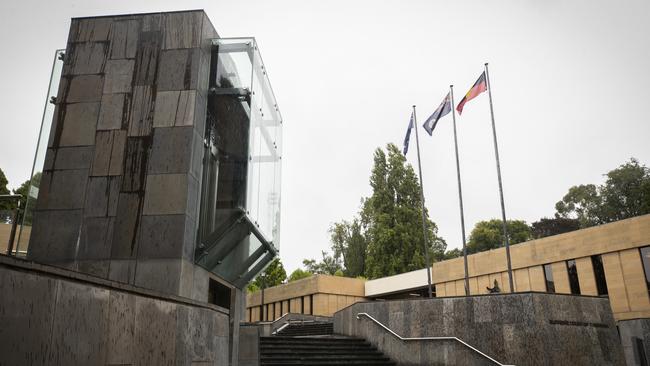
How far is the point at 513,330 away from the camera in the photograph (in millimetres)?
12102

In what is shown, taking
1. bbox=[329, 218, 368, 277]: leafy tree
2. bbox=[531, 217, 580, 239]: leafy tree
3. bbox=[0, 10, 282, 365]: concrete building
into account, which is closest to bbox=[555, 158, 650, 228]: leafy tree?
bbox=[531, 217, 580, 239]: leafy tree

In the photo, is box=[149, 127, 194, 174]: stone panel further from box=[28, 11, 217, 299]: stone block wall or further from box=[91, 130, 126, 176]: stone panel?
box=[91, 130, 126, 176]: stone panel

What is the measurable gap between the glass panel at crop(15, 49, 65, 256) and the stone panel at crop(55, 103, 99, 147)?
1.27 ft

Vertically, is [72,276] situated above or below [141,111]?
below

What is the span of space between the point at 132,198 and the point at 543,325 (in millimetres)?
10014

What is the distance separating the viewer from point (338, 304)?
39.1 metres

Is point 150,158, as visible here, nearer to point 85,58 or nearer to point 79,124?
point 79,124

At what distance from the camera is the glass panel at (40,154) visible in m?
10.3

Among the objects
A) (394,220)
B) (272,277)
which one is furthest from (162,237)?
(272,277)

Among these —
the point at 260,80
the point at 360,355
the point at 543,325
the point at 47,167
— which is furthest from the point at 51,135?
the point at 543,325

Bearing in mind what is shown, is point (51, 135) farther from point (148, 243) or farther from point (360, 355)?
point (360, 355)

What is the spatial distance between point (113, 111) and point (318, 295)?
29.5 meters

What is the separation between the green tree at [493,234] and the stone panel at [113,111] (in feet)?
173

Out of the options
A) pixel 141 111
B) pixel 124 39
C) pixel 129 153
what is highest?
pixel 124 39
